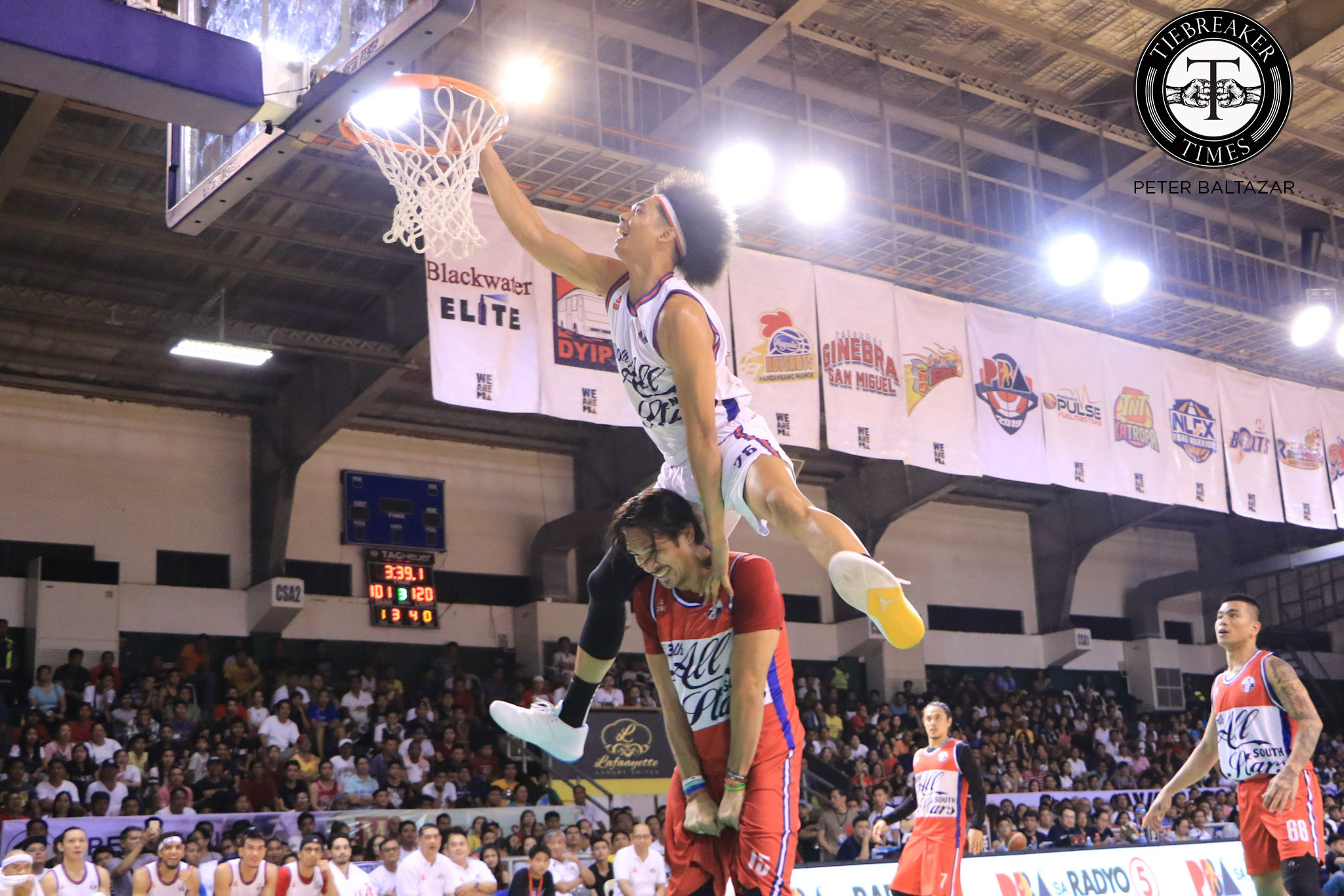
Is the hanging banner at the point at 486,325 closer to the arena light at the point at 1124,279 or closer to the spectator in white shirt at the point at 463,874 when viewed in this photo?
the spectator in white shirt at the point at 463,874

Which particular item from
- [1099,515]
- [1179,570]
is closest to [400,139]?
[1099,515]

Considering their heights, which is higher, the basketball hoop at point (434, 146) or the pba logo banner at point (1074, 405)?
the pba logo banner at point (1074, 405)

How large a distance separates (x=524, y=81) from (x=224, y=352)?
6095 mm

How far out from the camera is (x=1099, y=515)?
27.1m

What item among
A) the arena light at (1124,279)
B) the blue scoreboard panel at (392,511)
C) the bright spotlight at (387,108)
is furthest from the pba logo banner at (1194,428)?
the bright spotlight at (387,108)

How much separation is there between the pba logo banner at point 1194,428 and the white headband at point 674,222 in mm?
15785

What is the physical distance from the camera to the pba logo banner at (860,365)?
1573 centimetres

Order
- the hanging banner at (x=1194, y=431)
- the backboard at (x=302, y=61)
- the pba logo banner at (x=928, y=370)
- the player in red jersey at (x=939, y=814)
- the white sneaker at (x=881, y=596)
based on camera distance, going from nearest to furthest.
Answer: the white sneaker at (x=881, y=596)
the backboard at (x=302, y=61)
the player in red jersey at (x=939, y=814)
the pba logo banner at (x=928, y=370)
the hanging banner at (x=1194, y=431)

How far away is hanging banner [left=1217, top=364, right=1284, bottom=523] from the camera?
64.6 feet

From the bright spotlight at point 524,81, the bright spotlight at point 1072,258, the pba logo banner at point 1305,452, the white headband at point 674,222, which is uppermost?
the bright spotlight at point 524,81

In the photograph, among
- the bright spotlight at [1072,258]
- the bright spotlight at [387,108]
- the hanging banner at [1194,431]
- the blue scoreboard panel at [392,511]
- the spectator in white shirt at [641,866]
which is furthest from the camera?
the blue scoreboard panel at [392,511]

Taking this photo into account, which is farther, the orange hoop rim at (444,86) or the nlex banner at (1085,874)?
the nlex banner at (1085,874)

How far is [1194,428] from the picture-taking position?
19.2 meters

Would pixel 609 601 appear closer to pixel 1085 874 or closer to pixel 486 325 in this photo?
pixel 1085 874
